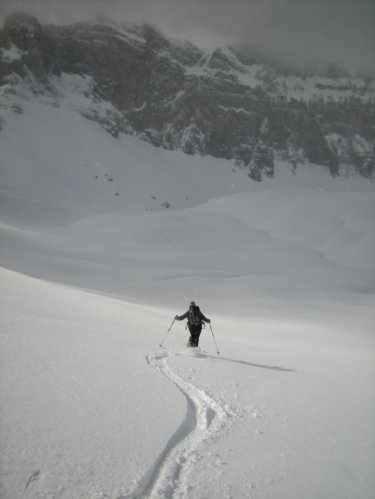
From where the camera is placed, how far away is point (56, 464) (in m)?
3.36

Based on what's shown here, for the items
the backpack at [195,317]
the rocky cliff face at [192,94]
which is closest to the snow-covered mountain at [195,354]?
the backpack at [195,317]

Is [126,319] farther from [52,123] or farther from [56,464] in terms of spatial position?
[52,123]

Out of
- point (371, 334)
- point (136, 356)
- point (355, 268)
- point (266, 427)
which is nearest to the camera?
point (266, 427)

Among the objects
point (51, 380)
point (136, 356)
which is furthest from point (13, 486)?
point (136, 356)

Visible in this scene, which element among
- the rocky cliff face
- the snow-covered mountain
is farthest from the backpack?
the rocky cliff face

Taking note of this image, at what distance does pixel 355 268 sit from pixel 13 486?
31.4m

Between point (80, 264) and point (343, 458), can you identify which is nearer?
point (343, 458)

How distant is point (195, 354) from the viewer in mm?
8070

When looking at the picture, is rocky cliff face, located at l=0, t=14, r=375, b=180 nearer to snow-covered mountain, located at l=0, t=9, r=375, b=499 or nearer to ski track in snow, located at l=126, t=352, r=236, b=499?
snow-covered mountain, located at l=0, t=9, r=375, b=499

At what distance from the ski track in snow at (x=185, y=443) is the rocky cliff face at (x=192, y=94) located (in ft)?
357

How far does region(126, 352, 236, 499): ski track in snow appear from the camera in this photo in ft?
10.9

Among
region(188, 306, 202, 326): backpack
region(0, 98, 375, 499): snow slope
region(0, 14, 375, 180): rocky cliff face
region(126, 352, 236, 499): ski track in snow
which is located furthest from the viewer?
region(0, 14, 375, 180): rocky cliff face

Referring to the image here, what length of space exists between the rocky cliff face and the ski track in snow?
4287 inches

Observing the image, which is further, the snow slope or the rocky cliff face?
the rocky cliff face
